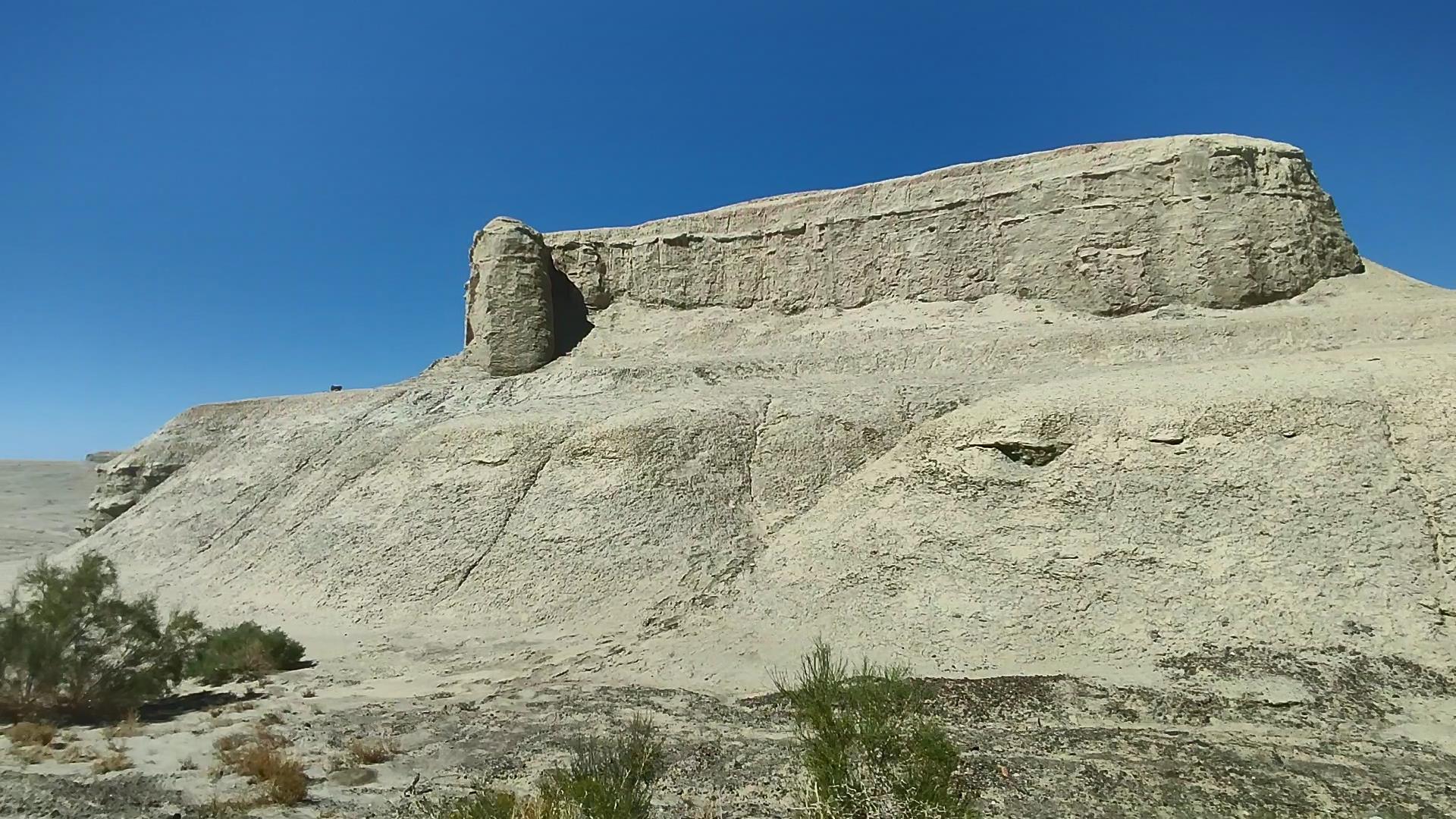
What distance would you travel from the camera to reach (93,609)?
9539 millimetres

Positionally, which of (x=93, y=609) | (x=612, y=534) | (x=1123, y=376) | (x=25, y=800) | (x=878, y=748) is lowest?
(x=25, y=800)

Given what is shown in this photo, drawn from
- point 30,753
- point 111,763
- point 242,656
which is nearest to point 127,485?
point 242,656

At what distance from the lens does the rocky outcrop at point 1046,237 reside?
17.7m

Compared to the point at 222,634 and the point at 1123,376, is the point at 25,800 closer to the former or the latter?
the point at 222,634

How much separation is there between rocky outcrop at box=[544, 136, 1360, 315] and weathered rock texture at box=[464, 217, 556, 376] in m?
3.19

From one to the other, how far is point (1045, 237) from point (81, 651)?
18629mm

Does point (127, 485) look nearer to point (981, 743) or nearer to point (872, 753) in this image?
point (981, 743)

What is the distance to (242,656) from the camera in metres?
11.2

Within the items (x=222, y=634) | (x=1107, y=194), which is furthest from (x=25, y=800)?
(x=1107, y=194)

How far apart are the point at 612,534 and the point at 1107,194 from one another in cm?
1334

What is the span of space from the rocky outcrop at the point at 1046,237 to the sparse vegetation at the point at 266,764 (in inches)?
652

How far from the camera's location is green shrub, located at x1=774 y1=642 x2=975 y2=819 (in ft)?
17.4

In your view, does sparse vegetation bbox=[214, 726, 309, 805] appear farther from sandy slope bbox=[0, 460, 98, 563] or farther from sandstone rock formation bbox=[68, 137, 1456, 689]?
sandy slope bbox=[0, 460, 98, 563]

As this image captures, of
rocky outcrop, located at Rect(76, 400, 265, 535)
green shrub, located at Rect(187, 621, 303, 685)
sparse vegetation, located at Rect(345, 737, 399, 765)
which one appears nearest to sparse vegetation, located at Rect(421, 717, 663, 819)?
sparse vegetation, located at Rect(345, 737, 399, 765)
